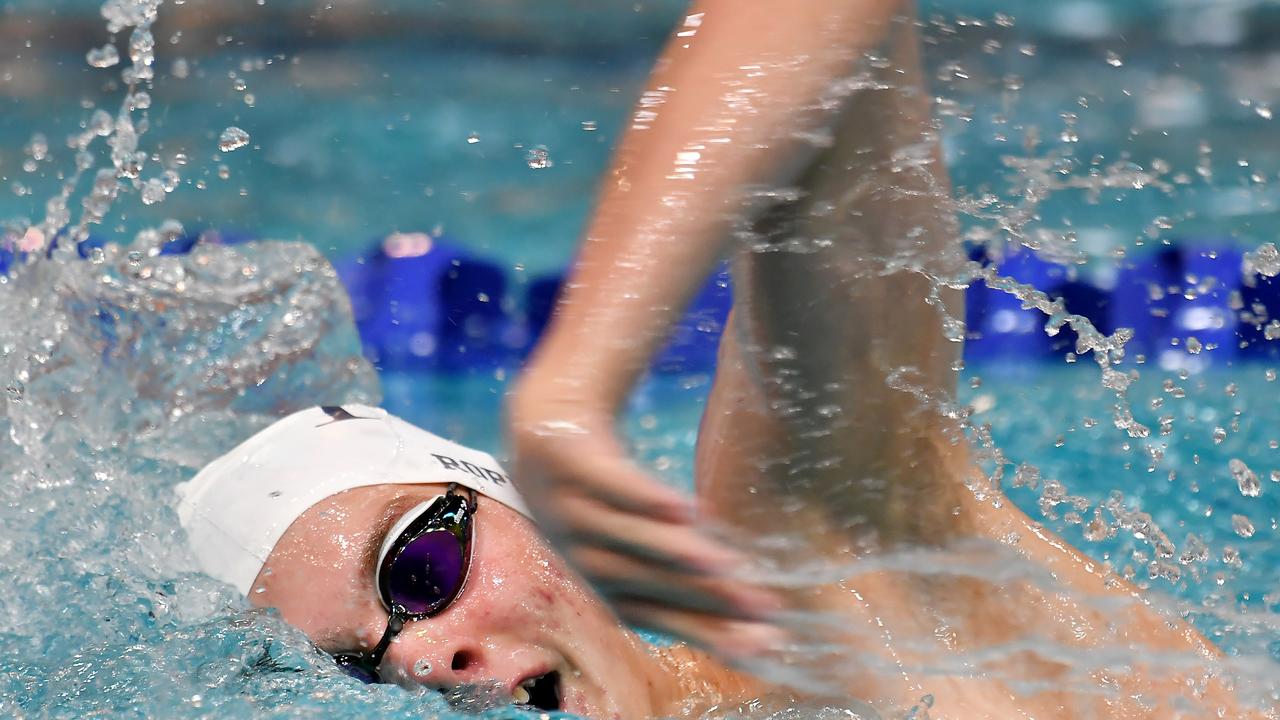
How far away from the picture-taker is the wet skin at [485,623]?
48.9 inches

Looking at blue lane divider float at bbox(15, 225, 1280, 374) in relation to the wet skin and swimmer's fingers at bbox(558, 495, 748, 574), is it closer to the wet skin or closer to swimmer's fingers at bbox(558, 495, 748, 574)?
the wet skin

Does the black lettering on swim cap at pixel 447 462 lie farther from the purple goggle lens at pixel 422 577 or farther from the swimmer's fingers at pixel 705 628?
the swimmer's fingers at pixel 705 628

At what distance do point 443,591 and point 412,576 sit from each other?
0.12ft

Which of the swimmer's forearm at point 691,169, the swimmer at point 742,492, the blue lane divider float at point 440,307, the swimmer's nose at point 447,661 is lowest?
the blue lane divider float at point 440,307

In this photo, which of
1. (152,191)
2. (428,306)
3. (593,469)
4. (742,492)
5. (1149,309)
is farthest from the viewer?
(152,191)

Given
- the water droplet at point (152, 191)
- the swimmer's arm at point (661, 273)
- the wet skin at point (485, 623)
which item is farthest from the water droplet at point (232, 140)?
the swimmer's arm at point (661, 273)

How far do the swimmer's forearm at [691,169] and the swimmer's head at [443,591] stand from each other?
655mm

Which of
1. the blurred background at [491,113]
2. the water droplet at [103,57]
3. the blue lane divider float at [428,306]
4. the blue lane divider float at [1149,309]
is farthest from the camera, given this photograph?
the water droplet at [103,57]

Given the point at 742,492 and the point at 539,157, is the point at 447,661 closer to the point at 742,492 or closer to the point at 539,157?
the point at 742,492

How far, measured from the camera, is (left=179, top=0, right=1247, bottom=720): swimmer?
64 centimetres

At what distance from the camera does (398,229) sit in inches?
135

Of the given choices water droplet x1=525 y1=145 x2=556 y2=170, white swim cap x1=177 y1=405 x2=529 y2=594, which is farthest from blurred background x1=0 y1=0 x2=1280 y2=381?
white swim cap x1=177 y1=405 x2=529 y2=594

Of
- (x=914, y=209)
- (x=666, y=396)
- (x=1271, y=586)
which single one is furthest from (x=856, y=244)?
(x=666, y=396)

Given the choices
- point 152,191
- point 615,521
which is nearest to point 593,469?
point 615,521
